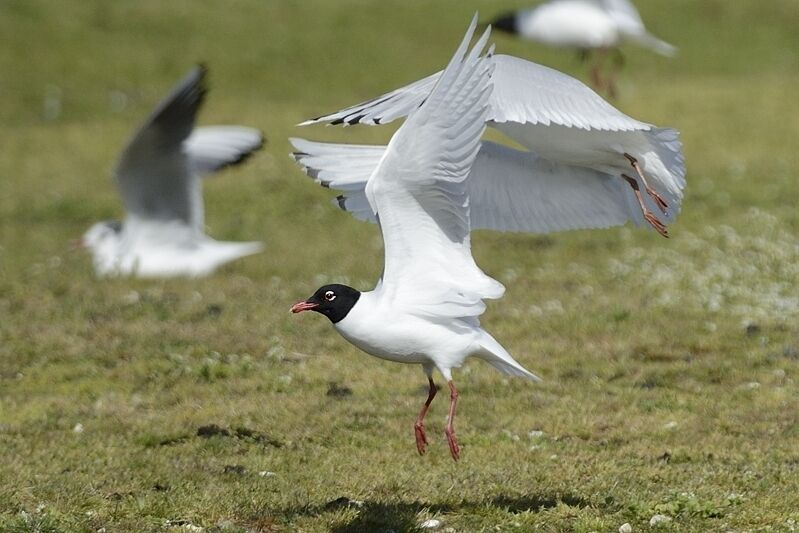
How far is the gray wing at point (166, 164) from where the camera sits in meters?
12.5

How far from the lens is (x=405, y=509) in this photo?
6434 millimetres

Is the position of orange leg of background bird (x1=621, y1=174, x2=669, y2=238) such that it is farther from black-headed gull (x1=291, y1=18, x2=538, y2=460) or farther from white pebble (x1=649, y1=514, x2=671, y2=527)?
white pebble (x1=649, y1=514, x2=671, y2=527)

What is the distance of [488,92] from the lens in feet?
20.3

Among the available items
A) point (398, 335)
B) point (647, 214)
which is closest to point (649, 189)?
point (647, 214)

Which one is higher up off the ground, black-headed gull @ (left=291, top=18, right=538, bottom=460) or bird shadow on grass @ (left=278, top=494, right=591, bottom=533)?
black-headed gull @ (left=291, top=18, right=538, bottom=460)

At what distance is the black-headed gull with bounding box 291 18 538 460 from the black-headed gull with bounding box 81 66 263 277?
677 centimetres

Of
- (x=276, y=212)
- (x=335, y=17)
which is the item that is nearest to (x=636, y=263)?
(x=276, y=212)

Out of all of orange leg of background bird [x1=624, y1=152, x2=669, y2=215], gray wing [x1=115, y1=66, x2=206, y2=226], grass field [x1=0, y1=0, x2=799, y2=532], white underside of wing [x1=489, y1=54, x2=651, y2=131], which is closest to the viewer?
grass field [x1=0, y1=0, x2=799, y2=532]

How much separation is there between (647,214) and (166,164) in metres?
6.80

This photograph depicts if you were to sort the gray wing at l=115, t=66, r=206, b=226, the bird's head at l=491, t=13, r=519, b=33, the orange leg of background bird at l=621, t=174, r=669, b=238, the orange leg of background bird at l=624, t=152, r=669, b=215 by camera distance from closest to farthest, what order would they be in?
the orange leg of background bird at l=621, t=174, r=669, b=238 < the orange leg of background bird at l=624, t=152, r=669, b=215 < the gray wing at l=115, t=66, r=206, b=226 < the bird's head at l=491, t=13, r=519, b=33

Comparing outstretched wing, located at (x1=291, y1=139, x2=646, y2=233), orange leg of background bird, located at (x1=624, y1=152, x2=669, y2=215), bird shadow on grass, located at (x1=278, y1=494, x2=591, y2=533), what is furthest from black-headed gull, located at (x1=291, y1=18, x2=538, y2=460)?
orange leg of background bird, located at (x1=624, y1=152, x2=669, y2=215)

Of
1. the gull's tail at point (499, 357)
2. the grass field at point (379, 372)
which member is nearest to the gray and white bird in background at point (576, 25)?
the grass field at point (379, 372)

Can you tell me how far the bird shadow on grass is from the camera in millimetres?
6168

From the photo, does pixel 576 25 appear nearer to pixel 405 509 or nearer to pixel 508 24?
pixel 508 24
